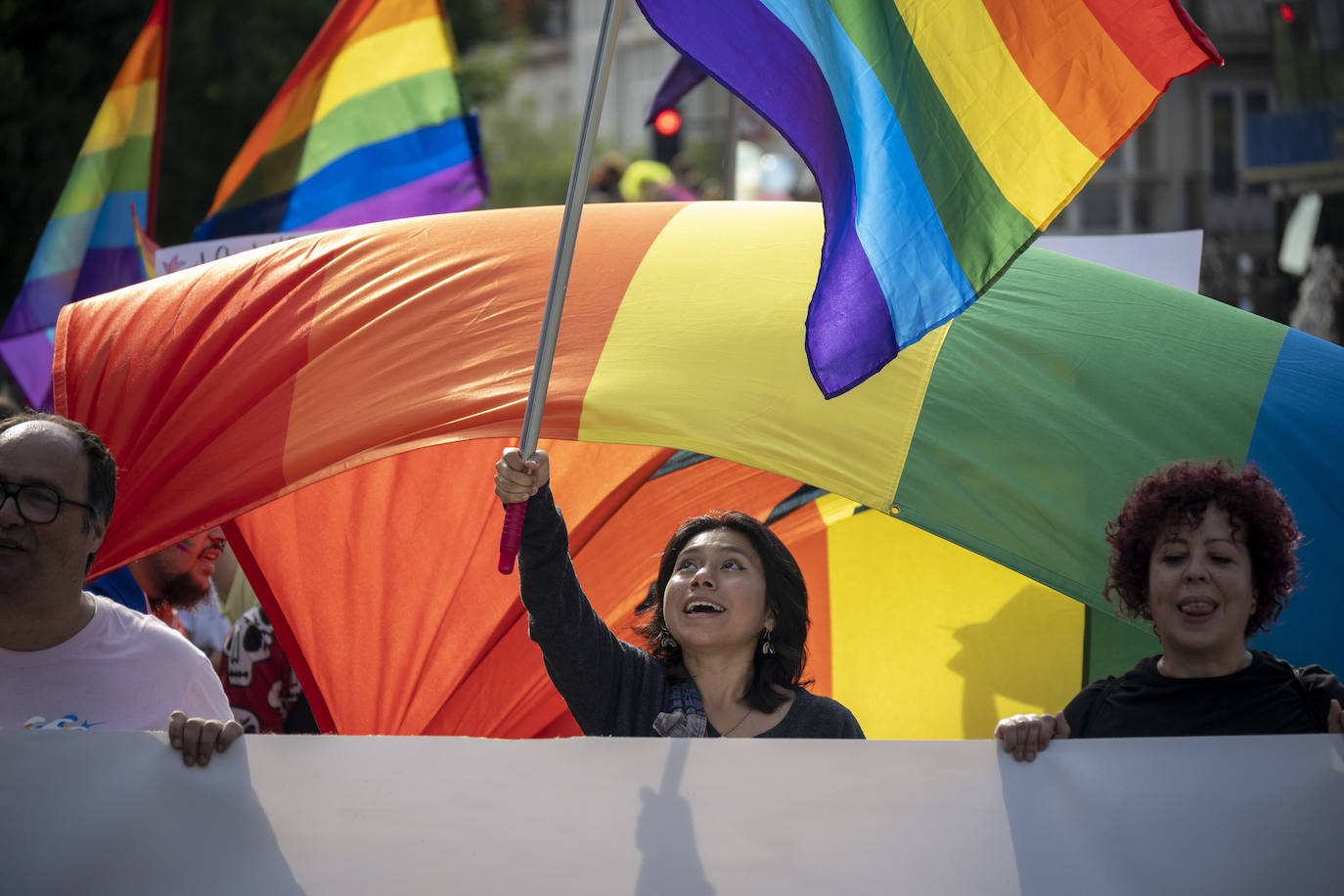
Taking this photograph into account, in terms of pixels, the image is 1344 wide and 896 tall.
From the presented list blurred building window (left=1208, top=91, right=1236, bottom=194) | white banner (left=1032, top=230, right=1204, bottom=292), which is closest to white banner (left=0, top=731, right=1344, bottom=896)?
white banner (left=1032, top=230, right=1204, bottom=292)

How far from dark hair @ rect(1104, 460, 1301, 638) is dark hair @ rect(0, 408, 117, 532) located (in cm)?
186

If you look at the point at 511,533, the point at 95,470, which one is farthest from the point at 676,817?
the point at 95,470

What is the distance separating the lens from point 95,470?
8.40ft

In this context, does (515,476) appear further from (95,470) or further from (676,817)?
(95,470)

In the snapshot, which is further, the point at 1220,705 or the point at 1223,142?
the point at 1223,142

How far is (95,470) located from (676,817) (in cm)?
120

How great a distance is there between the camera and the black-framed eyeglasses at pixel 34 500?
2450 millimetres

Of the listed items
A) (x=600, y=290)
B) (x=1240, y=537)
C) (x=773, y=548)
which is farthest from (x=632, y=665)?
(x=1240, y=537)

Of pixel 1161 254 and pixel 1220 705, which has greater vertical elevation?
pixel 1161 254

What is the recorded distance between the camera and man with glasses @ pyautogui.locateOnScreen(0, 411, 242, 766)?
7.91 ft

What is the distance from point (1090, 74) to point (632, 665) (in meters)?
1.40

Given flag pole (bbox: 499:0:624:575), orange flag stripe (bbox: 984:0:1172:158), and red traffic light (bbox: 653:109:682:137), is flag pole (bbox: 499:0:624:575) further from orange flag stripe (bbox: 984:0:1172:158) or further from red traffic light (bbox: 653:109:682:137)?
red traffic light (bbox: 653:109:682:137)

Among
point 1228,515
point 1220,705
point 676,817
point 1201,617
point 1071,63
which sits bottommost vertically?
point 676,817

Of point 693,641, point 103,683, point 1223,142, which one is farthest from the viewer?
point 1223,142
